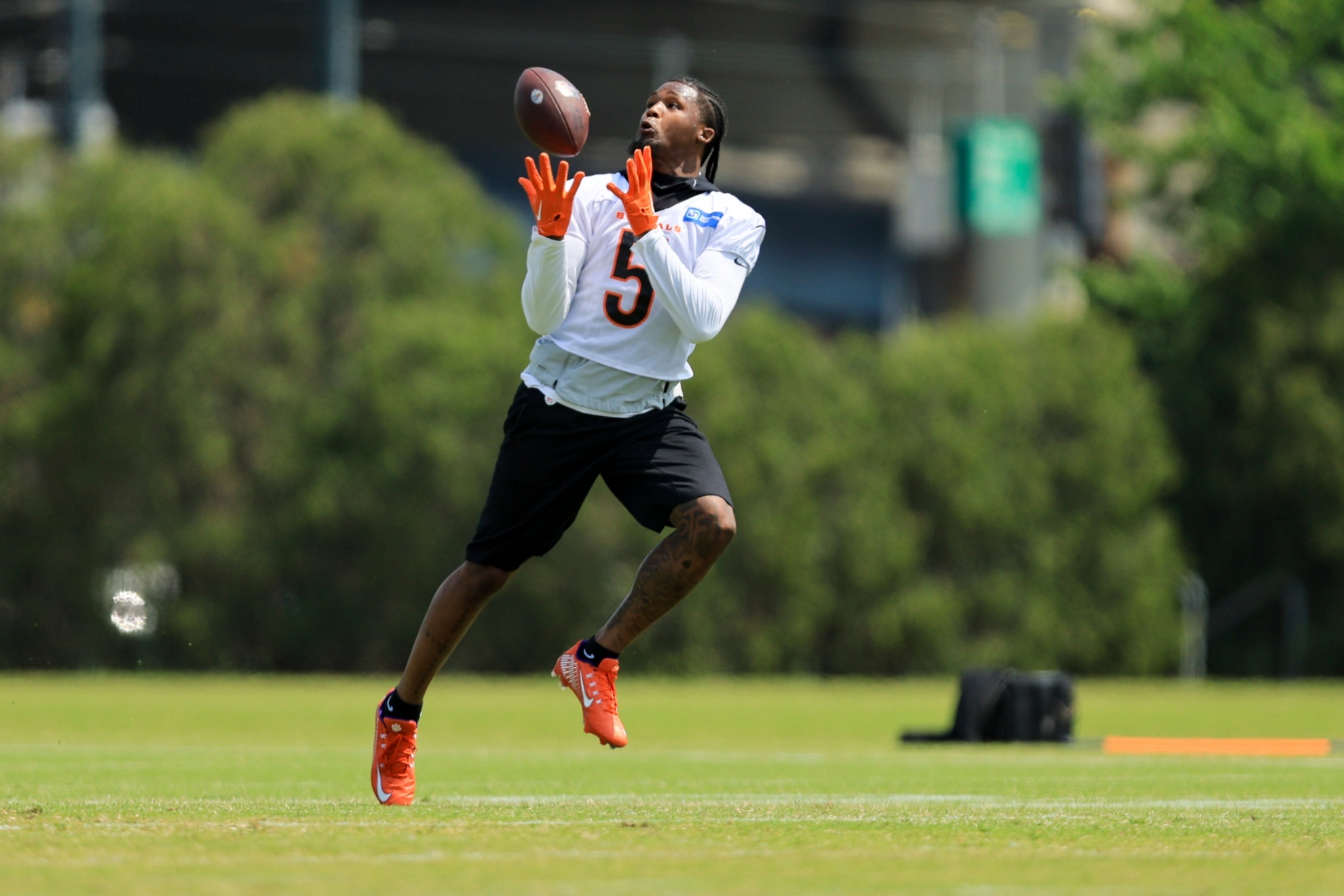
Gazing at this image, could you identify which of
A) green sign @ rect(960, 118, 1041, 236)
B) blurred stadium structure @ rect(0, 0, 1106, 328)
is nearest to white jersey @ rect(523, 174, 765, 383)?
blurred stadium structure @ rect(0, 0, 1106, 328)

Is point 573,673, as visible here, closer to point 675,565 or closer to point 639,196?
point 675,565

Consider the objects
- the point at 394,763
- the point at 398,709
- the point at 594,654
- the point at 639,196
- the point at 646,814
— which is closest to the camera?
the point at 646,814

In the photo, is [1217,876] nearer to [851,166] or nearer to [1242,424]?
[1242,424]

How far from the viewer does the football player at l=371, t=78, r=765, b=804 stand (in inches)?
270

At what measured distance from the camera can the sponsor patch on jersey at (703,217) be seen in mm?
7164

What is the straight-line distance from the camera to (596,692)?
275 inches

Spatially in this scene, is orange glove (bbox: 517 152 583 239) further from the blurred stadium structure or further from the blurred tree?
the blurred stadium structure

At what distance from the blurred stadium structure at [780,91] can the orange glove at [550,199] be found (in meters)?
31.2

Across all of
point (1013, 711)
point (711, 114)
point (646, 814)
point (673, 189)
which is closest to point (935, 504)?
point (1013, 711)

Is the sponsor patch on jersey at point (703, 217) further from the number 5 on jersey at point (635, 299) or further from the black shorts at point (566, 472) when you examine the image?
the black shorts at point (566, 472)

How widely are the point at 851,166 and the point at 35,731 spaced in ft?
148

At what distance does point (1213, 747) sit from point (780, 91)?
138ft

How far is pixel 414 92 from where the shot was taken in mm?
49562

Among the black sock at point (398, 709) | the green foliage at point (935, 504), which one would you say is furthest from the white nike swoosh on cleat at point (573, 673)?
the green foliage at point (935, 504)
